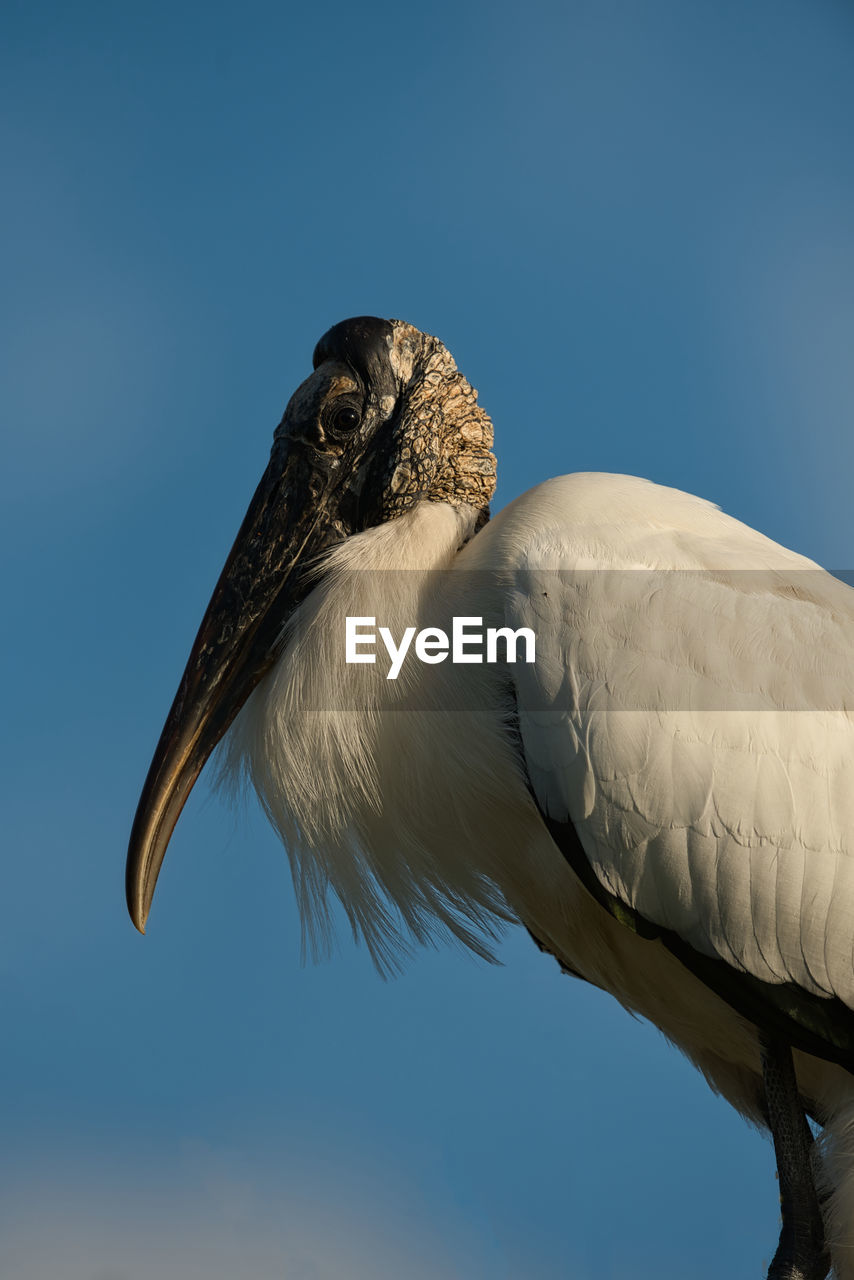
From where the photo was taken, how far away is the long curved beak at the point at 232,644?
3412 millimetres

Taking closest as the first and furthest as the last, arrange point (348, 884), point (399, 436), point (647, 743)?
point (647, 743)
point (348, 884)
point (399, 436)

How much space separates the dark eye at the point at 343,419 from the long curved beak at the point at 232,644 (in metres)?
0.13

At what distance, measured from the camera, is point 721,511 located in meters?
3.46

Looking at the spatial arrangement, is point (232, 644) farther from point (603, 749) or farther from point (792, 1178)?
point (792, 1178)

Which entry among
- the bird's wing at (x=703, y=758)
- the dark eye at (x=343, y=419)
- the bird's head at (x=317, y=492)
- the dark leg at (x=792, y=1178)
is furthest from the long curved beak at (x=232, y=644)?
the dark leg at (x=792, y=1178)

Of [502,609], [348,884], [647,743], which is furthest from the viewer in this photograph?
[348,884]

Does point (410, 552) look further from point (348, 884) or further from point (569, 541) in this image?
point (348, 884)

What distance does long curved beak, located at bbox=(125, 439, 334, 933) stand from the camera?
341 centimetres

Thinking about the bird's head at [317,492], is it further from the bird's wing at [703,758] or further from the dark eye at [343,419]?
the bird's wing at [703,758]

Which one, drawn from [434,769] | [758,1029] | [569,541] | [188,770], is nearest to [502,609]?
[569,541]

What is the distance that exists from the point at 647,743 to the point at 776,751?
0.98ft

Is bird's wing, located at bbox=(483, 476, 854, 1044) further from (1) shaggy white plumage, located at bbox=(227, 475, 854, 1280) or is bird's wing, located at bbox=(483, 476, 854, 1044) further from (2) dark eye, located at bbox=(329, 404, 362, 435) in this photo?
(2) dark eye, located at bbox=(329, 404, 362, 435)

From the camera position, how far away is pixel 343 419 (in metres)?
3.72

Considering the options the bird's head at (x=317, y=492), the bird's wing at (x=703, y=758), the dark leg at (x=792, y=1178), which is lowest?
the dark leg at (x=792, y=1178)
